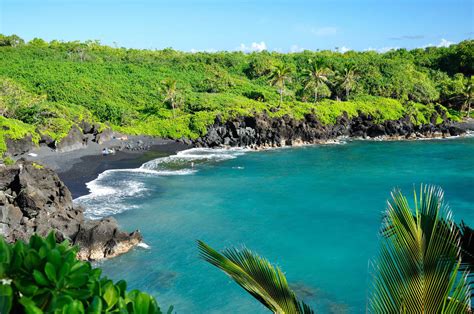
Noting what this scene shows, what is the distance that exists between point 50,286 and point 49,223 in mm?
21874

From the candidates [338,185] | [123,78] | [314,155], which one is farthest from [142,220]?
[123,78]

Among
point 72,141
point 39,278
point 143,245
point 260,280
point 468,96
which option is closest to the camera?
point 39,278

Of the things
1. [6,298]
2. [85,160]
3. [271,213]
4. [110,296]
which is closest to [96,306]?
[110,296]

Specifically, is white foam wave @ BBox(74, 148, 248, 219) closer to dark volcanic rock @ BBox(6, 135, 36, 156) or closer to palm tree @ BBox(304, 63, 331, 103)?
dark volcanic rock @ BBox(6, 135, 36, 156)

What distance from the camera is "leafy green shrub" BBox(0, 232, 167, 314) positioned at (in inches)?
151

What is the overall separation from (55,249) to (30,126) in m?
48.6

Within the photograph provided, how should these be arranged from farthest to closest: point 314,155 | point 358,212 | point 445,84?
point 445,84 → point 314,155 → point 358,212

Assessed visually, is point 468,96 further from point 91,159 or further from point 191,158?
point 91,159

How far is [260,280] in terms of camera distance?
588cm

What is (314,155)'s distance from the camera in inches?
2215

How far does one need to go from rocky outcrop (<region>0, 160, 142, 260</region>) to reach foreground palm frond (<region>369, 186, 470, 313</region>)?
781 inches

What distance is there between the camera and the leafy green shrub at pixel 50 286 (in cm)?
384

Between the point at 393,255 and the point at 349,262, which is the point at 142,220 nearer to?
the point at 349,262

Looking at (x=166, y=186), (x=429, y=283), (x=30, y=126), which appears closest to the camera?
(x=429, y=283)
